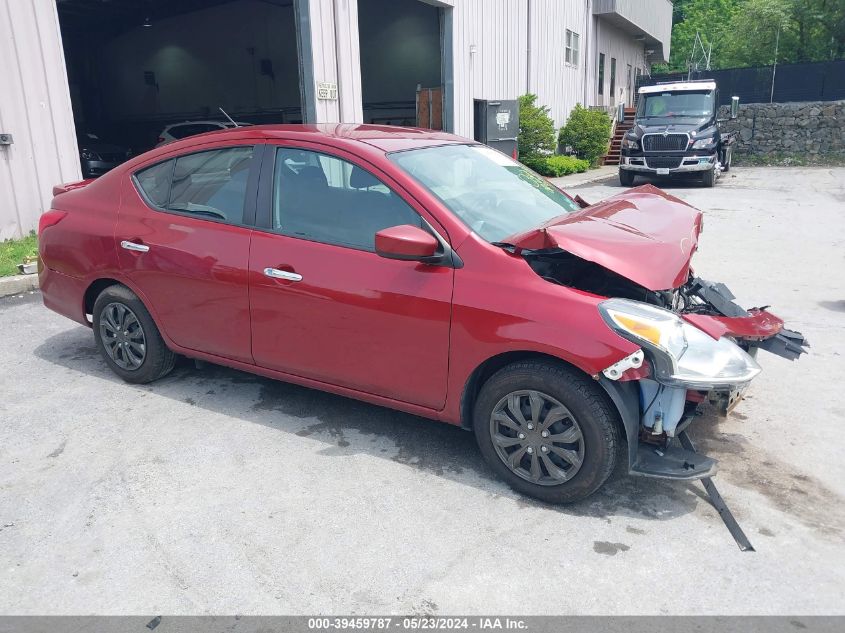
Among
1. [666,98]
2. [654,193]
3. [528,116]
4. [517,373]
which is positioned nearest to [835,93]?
[666,98]

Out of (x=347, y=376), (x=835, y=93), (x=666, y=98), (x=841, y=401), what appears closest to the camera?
(x=347, y=376)

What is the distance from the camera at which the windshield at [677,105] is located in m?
18.4

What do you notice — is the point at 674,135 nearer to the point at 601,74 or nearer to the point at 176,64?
the point at 601,74

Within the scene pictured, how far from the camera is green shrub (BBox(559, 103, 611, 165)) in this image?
23.0 m

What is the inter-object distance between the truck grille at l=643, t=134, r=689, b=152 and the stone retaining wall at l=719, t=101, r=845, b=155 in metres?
10.9

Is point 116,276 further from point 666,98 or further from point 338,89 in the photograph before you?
point 666,98

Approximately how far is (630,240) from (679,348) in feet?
2.19

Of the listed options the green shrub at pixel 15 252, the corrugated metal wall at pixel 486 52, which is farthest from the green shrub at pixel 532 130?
the green shrub at pixel 15 252

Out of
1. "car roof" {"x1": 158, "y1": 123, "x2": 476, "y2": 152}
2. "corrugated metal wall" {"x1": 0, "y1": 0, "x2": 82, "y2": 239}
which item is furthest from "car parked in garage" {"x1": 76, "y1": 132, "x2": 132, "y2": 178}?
"car roof" {"x1": 158, "y1": 123, "x2": 476, "y2": 152}

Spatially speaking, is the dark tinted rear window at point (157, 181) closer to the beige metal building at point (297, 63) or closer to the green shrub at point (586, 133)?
the beige metal building at point (297, 63)

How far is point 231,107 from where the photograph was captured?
2673 centimetres

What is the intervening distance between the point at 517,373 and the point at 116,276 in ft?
9.44

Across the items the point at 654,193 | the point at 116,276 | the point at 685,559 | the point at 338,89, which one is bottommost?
the point at 685,559

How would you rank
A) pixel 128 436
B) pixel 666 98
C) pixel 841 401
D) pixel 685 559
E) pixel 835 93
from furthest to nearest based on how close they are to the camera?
pixel 835 93, pixel 666 98, pixel 841 401, pixel 128 436, pixel 685 559
